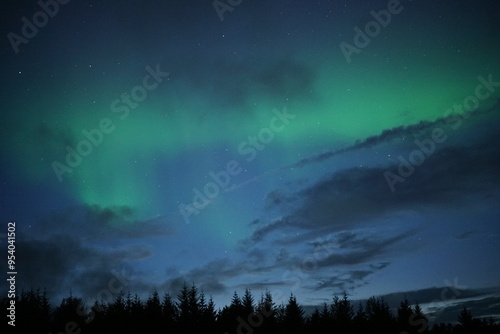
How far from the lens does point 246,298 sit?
4378 centimetres

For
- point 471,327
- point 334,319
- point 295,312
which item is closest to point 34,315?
point 295,312

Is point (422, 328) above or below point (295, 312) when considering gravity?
below

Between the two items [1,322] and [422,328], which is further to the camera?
[422,328]

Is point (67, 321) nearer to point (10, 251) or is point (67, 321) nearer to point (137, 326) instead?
point (137, 326)

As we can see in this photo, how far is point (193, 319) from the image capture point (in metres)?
39.6

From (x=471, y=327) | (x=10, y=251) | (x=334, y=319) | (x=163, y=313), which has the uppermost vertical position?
(x=10, y=251)

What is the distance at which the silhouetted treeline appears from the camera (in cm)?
3781

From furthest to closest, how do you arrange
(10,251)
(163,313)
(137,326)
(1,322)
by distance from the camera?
(163,313), (137,326), (1,322), (10,251)

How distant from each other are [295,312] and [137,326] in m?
17.4

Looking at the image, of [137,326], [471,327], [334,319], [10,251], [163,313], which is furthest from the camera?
[471,327]

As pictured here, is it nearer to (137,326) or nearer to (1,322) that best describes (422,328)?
(137,326)

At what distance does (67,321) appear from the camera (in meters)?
37.4

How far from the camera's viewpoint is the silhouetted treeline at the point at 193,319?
37.8 metres

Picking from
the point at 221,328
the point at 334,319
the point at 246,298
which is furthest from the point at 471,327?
the point at 221,328
